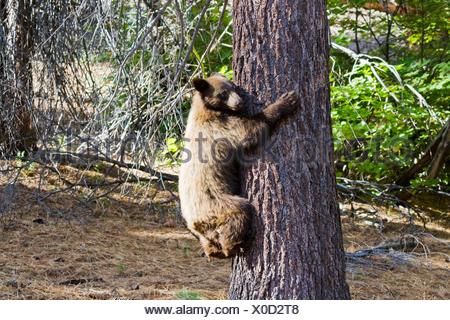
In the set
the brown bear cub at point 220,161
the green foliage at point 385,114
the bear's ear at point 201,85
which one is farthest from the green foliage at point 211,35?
the brown bear cub at point 220,161

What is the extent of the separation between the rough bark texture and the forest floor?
4.26 feet

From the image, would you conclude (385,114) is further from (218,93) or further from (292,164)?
(292,164)

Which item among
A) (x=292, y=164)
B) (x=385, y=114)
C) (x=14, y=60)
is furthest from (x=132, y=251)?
(x=385, y=114)

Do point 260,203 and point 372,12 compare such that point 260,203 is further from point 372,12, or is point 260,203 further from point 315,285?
point 372,12

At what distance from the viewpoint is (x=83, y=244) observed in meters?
6.51

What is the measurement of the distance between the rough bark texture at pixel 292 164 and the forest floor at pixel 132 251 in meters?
1.30

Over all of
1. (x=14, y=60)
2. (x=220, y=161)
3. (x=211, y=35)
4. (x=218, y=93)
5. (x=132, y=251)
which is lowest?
(x=132, y=251)

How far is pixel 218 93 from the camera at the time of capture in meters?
4.45

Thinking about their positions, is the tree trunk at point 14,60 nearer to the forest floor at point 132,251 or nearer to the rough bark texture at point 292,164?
the forest floor at point 132,251

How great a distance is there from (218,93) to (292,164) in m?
0.82

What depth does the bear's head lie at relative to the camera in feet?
13.8

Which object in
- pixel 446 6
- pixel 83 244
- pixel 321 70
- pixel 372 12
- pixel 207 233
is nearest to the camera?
pixel 321 70

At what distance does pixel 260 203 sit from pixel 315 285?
0.58 metres
